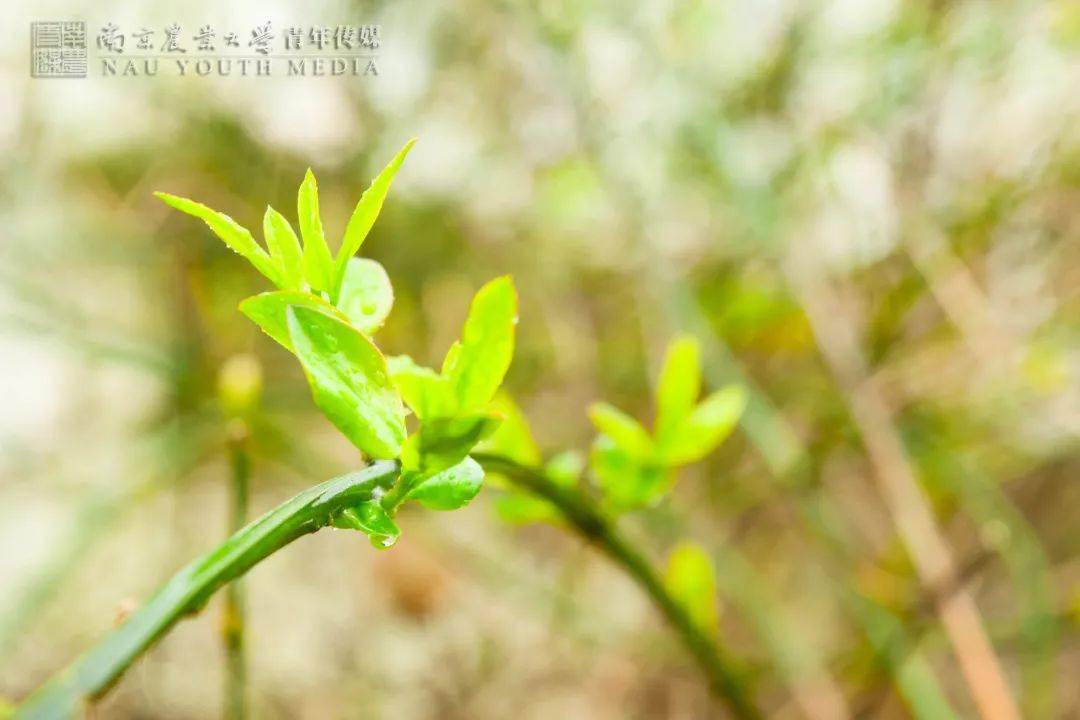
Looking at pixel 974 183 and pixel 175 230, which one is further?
pixel 175 230

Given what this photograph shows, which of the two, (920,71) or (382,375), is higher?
(920,71)

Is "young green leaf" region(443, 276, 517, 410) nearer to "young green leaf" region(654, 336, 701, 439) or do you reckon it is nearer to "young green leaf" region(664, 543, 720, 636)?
"young green leaf" region(654, 336, 701, 439)

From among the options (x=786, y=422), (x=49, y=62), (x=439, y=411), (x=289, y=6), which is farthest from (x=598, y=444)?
(x=786, y=422)

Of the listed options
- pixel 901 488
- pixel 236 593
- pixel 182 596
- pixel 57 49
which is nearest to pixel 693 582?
pixel 236 593

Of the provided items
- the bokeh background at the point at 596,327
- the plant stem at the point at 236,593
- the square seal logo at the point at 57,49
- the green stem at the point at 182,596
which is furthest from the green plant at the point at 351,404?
the square seal logo at the point at 57,49

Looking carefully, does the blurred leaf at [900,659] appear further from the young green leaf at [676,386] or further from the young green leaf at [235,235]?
the young green leaf at [235,235]

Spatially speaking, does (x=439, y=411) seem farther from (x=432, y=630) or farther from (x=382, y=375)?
(x=432, y=630)

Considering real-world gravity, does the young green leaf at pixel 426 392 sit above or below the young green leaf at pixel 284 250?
below
